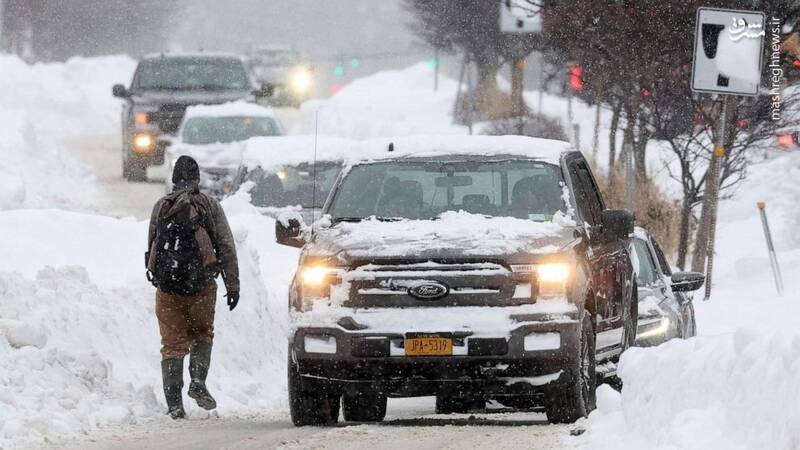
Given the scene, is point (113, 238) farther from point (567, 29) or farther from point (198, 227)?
point (567, 29)

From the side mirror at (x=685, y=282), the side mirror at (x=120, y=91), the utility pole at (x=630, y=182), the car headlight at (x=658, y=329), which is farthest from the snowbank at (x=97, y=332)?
the side mirror at (x=120, y=91)

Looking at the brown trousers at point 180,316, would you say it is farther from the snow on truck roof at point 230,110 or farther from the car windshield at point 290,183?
the snow on truck roof at point 230,110

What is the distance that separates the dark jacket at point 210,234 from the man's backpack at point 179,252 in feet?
0.06

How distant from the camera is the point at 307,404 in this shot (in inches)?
413

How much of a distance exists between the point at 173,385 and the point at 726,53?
10.5 m

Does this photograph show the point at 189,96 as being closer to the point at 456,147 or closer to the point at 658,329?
the point at 658,329

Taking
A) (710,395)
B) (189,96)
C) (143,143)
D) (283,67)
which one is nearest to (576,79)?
(189,96)

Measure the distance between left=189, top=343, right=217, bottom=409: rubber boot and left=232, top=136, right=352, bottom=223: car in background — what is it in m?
9.57

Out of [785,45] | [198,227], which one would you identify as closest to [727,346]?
[198,227]

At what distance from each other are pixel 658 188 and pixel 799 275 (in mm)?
3093

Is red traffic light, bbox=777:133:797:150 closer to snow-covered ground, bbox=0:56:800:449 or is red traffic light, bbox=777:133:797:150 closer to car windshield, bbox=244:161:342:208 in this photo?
snow-covered ground, bbox=0:56:800:449

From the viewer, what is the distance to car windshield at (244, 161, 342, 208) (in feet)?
70.4

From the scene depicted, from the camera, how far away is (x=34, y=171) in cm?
3341

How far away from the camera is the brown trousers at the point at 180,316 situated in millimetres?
11352
